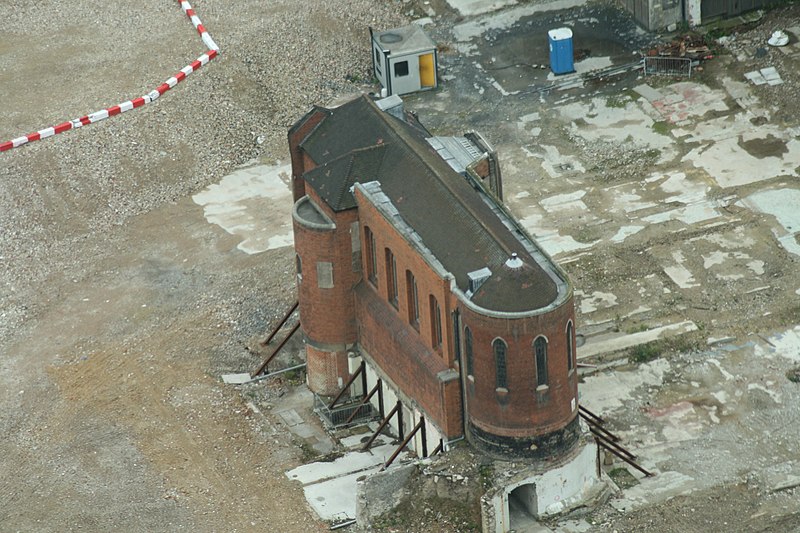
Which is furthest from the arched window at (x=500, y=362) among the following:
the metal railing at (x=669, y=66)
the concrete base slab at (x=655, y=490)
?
the metal railing at (x=669, y=66)

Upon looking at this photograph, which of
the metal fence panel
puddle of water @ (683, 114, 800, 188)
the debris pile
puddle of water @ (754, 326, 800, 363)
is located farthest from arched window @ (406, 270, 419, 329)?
the debris pile

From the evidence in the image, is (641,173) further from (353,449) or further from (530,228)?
(353,449)

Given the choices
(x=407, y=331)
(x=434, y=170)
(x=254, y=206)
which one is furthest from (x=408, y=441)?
(x=254, y=206)

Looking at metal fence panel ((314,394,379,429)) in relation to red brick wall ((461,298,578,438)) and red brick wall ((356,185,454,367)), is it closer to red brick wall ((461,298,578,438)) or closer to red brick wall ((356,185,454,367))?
red brick wall ((356,185,454,367))

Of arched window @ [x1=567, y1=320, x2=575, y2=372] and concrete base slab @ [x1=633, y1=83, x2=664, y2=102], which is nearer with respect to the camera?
arched window @ [x1=567, y1=320, x2=575, y2=372]

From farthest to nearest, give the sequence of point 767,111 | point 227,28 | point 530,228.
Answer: point 227,28 < point 767,111 < point 530,228

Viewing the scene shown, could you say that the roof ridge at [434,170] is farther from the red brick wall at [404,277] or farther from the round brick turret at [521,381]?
the round brick turret at [521,381]

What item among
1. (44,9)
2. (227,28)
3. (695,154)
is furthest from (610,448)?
(44,9)
